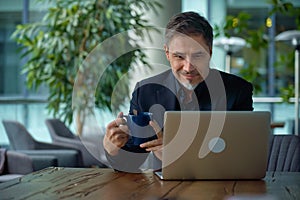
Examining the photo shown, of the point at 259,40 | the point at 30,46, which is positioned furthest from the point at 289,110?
the point at 30,46

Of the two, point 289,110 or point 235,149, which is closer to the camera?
point 235,149

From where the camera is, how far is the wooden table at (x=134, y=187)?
6.81 feet

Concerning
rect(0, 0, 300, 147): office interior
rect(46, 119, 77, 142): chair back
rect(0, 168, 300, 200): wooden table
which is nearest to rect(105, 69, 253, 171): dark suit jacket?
rect(0, 168, 300, 200): wooden table

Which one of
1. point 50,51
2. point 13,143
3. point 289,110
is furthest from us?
point 289,110

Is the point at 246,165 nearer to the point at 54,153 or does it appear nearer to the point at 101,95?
the point at 54,153

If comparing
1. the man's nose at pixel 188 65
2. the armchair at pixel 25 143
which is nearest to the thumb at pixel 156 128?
the man's nose at pixel 188 65

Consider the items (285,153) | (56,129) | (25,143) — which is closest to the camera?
(285,153)

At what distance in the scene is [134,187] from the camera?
2254mm

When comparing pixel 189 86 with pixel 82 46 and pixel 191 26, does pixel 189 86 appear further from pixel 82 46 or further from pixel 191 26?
pixel 82 46

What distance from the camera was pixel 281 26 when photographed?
10.6 meters

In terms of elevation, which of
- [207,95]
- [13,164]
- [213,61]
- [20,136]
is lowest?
[13,164]

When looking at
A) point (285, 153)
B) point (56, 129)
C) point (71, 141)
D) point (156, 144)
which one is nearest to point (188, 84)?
point (156, 144)

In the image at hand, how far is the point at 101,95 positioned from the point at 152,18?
989 millimetres

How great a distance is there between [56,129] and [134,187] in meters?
4.60
